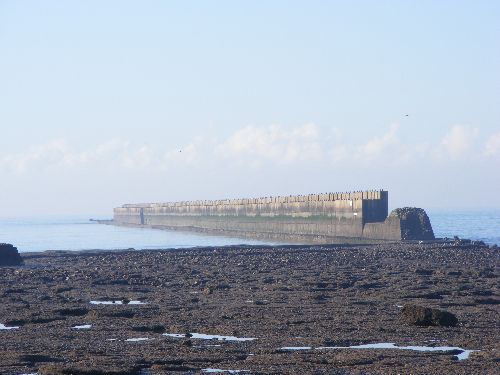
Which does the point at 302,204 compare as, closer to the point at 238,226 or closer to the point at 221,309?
the point at 238,226

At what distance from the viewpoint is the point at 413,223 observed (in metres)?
51.1

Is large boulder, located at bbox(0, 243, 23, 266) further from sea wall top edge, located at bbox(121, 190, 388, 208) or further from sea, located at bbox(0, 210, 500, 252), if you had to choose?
sea wall top edge, located at bbox(121, 190, 388, 208)

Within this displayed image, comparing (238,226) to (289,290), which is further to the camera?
(238,226)

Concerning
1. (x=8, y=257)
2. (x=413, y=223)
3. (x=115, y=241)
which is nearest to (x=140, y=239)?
(x=115, y=241)

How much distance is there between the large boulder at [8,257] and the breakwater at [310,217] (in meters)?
20.9

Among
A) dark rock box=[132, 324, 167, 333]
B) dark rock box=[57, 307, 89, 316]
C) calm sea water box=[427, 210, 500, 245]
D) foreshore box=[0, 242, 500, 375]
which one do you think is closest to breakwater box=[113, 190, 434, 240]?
calm sea water box=[427, 210, 500, 245]

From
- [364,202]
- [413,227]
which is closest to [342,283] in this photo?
[413,227]

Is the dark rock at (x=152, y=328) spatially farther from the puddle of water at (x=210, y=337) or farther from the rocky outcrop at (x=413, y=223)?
the rocky outcrop at (x=413, y=223)

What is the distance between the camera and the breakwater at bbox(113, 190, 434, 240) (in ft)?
169

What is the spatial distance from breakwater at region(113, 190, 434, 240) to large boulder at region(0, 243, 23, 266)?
68.5ft

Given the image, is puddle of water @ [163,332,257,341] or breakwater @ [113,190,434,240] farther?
breakwater @ [113,190,434,240]

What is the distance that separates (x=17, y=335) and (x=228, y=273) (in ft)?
45.3

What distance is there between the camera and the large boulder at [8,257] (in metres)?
35.0

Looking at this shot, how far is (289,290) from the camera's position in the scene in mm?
22750
